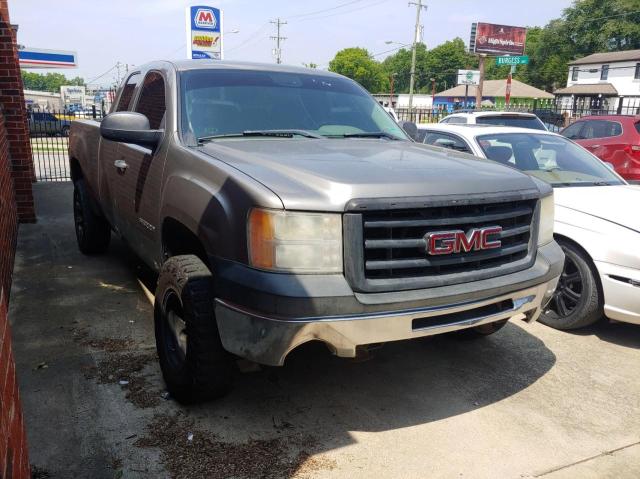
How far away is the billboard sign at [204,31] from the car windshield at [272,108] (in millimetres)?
10768

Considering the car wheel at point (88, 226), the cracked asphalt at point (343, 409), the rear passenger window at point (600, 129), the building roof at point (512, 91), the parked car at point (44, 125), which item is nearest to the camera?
the cracked asphalt at point (343, 409)

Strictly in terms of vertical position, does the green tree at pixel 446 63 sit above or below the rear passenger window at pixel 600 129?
above

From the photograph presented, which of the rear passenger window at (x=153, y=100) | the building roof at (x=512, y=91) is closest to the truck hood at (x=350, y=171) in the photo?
the rear passenger window at (x=153, y=100)

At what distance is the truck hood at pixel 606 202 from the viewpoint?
13.9 ft

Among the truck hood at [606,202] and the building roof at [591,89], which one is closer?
the truck hood at [606,202]

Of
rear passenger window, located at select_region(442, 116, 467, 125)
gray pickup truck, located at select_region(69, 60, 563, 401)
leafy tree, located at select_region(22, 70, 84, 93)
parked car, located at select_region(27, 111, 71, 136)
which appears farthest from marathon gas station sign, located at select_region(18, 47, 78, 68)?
leafy tree, located at select_region(22, 70, 84, 93)

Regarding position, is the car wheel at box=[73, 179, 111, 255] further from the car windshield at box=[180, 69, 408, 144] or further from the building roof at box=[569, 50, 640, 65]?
the building roof at box=[569, 50, 640, 65]

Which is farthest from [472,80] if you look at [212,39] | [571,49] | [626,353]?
[626,353]

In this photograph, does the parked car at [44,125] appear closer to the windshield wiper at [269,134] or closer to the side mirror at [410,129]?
the side mirror at [410,129]

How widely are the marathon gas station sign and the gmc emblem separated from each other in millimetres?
40055

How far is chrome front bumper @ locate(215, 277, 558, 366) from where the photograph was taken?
8.06 ft

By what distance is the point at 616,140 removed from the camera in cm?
993

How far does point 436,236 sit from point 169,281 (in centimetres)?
144

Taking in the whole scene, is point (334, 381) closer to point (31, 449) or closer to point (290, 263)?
point (290, 263)
